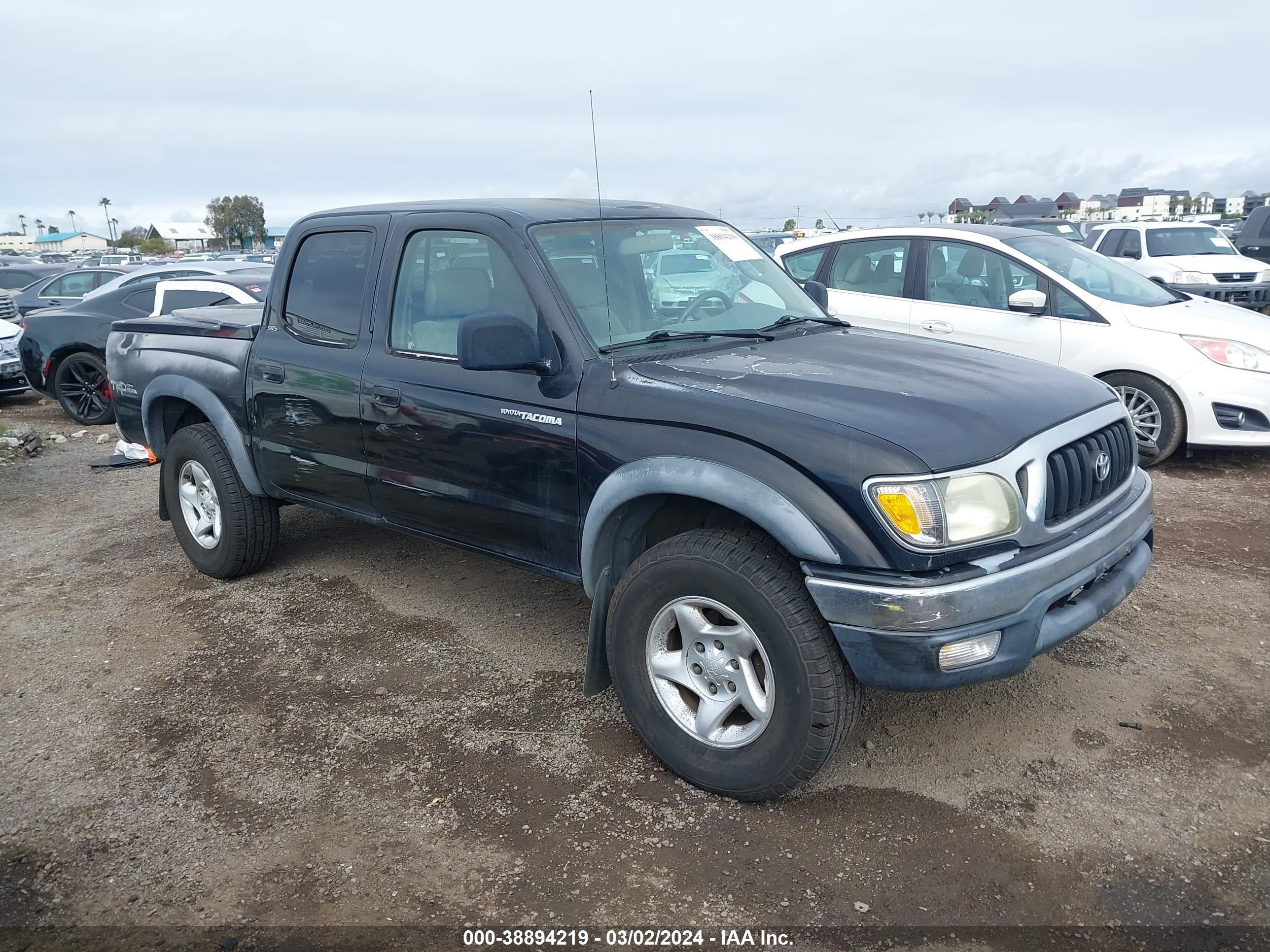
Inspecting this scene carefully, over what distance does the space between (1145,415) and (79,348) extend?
31.8 ft

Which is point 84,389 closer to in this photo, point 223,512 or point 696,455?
point 223,512

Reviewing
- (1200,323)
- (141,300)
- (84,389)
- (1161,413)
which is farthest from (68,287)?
(1200,323)

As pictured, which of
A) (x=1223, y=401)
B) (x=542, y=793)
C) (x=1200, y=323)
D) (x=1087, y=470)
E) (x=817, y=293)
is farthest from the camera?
(x=1200, y=323)

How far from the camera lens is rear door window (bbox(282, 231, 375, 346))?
14.0 ft

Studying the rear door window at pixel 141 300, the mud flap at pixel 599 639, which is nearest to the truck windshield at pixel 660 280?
the mud flap at pixel 599 639

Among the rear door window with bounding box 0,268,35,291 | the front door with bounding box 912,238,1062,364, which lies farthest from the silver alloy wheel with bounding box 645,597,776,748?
the rear door window with bounding box 0,268,35,291

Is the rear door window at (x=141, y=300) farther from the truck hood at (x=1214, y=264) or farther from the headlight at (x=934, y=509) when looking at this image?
the truck hood at (x=1214, y=264)

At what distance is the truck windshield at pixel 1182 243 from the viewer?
14.5 metres

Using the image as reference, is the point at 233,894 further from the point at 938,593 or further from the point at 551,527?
the point at 938,593

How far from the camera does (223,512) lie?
5.07 m

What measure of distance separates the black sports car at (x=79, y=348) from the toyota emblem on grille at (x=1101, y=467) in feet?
29.5

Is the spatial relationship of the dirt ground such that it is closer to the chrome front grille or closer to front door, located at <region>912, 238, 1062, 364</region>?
the chrome front grille

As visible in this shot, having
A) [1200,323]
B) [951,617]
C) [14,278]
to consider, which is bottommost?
[951,617]

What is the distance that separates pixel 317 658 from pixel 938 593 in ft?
9.37
